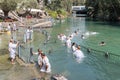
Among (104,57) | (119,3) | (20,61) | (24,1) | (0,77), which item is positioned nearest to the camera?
(0,77)

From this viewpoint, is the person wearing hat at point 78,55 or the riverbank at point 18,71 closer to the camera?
the riverbank at point 18,71

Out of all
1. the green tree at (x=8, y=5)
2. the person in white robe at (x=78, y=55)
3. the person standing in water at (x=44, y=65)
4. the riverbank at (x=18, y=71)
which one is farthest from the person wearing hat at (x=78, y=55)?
the green tree at (x=8, y=5)

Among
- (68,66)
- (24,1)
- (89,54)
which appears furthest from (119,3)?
(68,66)

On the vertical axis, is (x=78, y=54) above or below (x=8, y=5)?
below

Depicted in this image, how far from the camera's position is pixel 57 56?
31844 mm

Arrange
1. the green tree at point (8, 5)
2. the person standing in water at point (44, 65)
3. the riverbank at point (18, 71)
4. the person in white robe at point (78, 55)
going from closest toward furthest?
the riverbank at point (18, 71), the person standing in water at point (44, 65), the person in white robe at point (78, 55), the green tree at point (8, 5)

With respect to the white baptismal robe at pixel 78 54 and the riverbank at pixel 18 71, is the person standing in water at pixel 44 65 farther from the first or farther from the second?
the white baptismal robe at pixel 78 54

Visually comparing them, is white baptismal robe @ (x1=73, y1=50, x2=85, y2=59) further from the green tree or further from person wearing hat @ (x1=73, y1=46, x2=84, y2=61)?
the green tree

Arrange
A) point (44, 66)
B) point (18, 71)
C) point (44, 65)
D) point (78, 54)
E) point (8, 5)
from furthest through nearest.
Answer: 1. point (8, 5)
2. point (78, 54)
3. point (44, 66)
4. point (44, 65)
5. point (18, 71)

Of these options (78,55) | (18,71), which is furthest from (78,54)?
(18,71)

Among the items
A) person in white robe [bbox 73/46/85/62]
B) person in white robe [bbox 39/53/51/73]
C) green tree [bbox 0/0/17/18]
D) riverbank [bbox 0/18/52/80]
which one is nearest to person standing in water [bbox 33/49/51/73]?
person in white robe [bbox 39/53/51/73]

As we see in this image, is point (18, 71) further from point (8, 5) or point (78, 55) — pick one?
point (8, 5)

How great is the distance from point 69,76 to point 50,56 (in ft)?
27.6

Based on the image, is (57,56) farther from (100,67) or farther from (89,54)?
(100,67)
